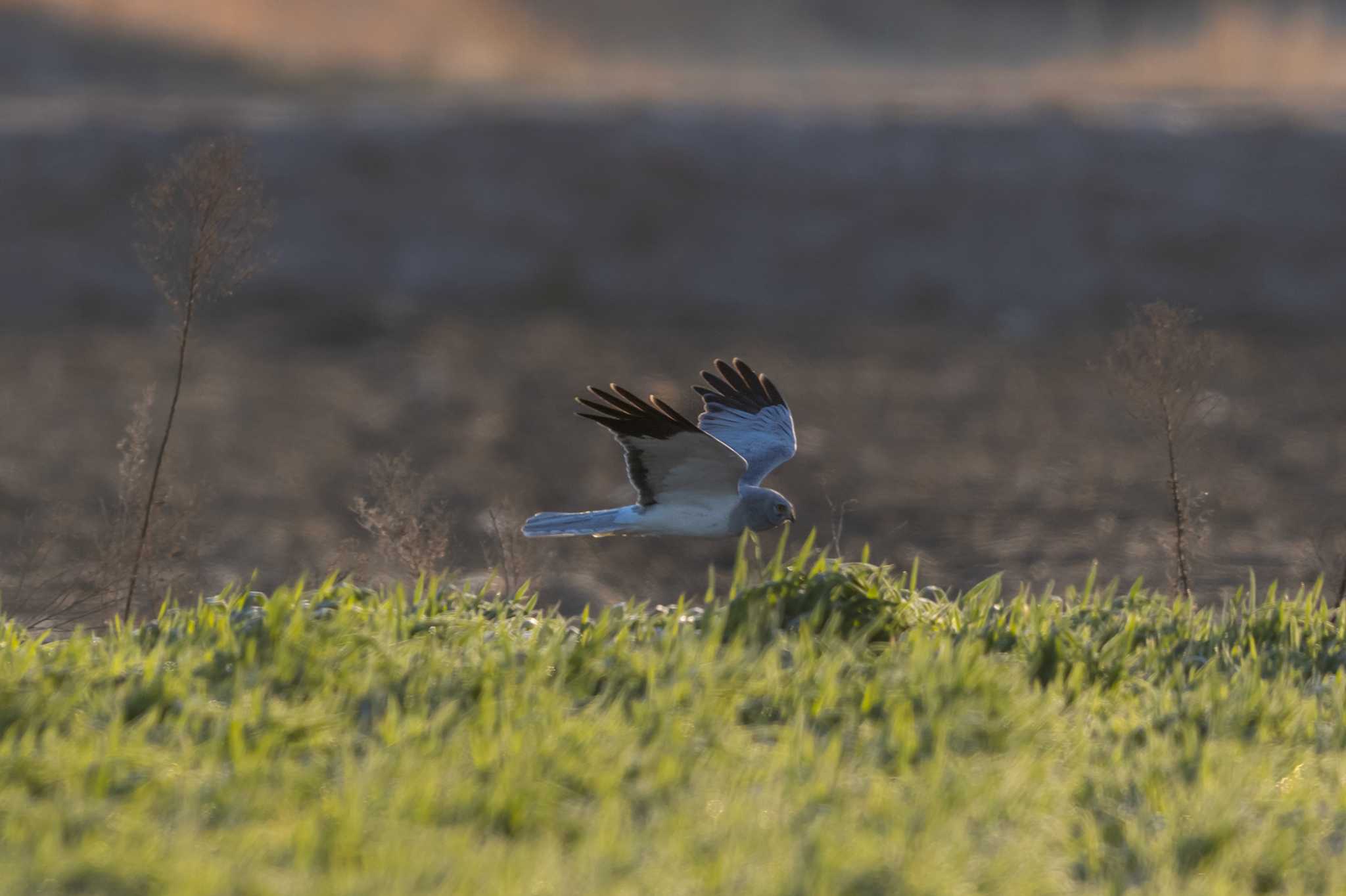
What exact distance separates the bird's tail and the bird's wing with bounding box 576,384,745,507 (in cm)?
13

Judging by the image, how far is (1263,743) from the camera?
6125 millimetres

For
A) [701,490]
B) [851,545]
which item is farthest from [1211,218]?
[701,490]

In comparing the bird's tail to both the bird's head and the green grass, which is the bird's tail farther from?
the bird's head

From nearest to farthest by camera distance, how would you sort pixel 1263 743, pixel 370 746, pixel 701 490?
1. pixel 370 746
2. pixel 1263 743
3. pixel 701 490

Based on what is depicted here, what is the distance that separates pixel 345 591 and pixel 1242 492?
8.82 meters

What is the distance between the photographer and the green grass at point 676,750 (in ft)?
15.8

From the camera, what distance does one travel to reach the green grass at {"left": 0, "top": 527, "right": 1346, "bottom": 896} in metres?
4.83

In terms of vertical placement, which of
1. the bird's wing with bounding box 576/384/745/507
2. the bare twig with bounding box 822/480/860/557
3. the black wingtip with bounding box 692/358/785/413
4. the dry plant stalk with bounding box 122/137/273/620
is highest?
the dry plant stalk with bounding box 122/137/273/620

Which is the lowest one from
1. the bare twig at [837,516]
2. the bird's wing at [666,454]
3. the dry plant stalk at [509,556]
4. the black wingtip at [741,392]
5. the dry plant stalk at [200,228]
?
the dry plant stalk at [509,556]

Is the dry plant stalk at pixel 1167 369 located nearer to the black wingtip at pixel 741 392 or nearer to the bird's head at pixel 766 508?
the black wingtip at pixel 741 392

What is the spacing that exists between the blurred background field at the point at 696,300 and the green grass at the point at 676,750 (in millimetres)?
3033

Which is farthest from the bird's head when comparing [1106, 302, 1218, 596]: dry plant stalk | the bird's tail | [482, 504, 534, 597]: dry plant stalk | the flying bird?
[1106, 302, 1218, 596]: dry plant stalk

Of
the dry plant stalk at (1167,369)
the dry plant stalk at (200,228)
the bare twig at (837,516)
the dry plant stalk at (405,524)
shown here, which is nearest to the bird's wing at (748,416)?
the bare twig at (837,516)

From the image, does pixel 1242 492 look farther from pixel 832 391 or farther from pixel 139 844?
pixel 139 844
